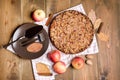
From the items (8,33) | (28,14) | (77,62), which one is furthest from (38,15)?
(77,62)

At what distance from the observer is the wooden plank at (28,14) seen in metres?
1.22

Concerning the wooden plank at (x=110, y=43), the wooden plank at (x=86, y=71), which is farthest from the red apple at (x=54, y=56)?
the wooden plank at (x=110, y=43)

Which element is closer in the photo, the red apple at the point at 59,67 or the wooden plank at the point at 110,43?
the red apple at the point at 59,67

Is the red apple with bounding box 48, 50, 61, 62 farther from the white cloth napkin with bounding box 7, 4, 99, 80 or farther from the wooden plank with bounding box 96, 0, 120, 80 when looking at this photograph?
the wooden plank with bounding box 96, 0, 120, 80

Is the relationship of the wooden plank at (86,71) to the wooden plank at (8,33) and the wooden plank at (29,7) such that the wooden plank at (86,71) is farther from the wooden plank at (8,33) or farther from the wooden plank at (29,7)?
the wooden plank at (8,33)

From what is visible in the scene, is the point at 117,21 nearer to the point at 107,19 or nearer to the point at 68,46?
the point at 107,19

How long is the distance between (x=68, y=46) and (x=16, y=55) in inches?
9.6

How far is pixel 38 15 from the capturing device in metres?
1.23

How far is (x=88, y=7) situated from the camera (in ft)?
4.40

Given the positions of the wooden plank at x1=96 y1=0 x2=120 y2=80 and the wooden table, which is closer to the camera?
the wooden table

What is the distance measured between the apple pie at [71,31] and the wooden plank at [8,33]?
17cm

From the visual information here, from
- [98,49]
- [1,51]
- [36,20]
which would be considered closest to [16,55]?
[1,51]

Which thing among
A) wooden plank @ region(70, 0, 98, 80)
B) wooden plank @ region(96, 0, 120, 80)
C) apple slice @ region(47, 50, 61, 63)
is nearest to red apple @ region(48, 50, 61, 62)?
apple slice @ region(47, 50, 61, 63)

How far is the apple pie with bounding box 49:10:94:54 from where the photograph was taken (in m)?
1.26
